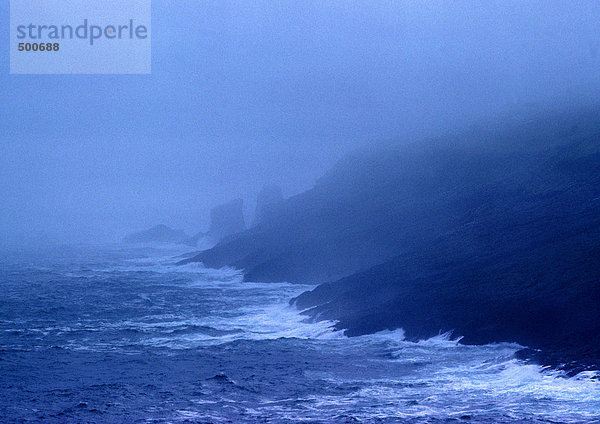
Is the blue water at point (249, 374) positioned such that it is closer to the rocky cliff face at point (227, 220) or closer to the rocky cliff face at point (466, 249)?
the rocky cliff face at point (466, 249)

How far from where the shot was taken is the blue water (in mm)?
28625

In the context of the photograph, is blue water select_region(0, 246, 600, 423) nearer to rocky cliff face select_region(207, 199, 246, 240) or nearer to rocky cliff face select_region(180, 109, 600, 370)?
rocky cliff face select_region(180, 109, 600, 370)

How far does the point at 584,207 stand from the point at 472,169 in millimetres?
40145

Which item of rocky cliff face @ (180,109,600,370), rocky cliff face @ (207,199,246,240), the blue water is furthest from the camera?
rocky cliff face @ (207,199,246,240)

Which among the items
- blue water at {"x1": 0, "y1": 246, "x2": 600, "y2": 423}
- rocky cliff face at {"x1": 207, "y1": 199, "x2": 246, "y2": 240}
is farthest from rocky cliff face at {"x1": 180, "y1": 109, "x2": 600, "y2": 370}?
rocky cliff face at {"x1": 207, "y1": 199, "x2": 246, "y2": 240}

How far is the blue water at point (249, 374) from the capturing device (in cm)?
2862

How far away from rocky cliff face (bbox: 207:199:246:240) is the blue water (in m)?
118

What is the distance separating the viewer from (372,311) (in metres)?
50.1

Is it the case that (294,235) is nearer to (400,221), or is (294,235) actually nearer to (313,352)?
(400,221)

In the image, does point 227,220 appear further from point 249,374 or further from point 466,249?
point 249,374

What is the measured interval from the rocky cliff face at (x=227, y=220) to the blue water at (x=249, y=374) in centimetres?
11831

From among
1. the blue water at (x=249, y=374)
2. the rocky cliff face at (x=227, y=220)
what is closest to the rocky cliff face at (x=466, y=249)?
the blue water at (x=249, y=374)

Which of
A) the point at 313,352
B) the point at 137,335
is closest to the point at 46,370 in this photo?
the point at 137,335

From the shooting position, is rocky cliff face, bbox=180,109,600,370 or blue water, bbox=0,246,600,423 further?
rocky cliff face, bbox=180,109,600,370
